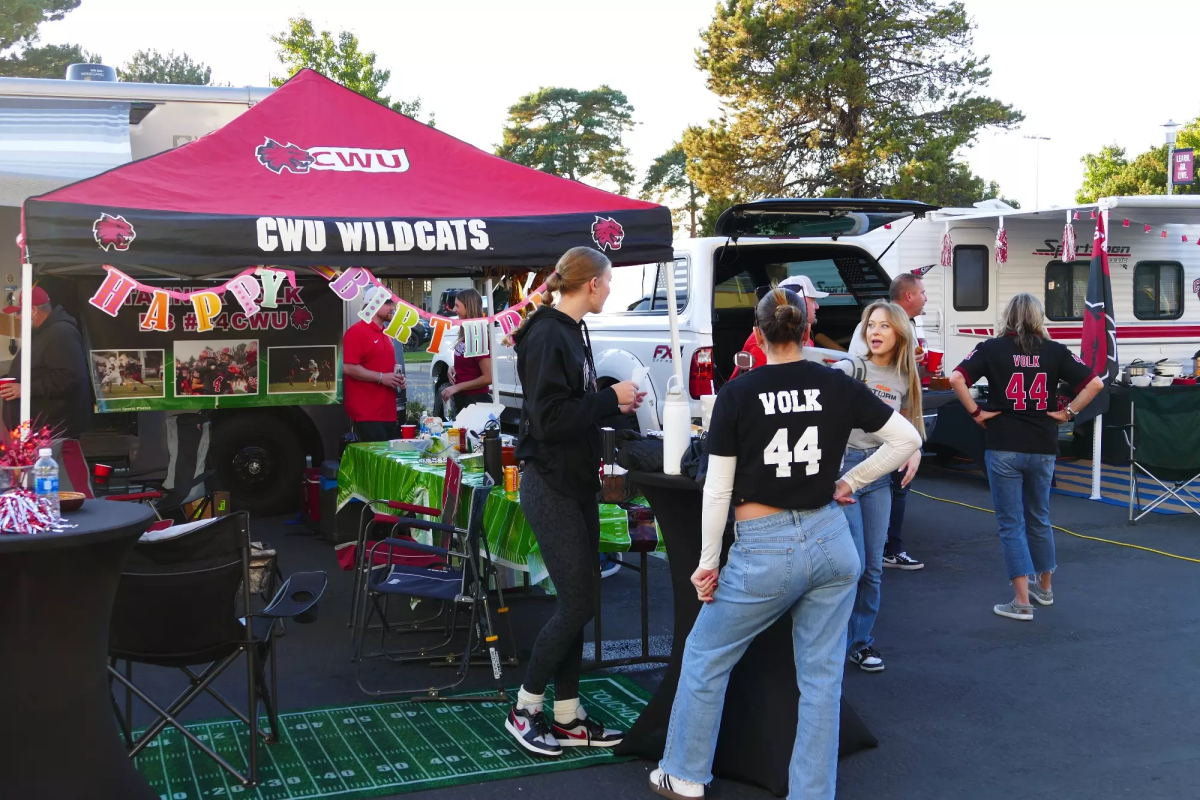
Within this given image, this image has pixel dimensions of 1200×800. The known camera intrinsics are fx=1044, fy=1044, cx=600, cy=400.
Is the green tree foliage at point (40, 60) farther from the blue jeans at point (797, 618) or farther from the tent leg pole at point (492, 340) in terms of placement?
the blue jeans at point (797, 618)

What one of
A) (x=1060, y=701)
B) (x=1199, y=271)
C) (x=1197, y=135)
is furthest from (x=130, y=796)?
(x=1197, y=135)

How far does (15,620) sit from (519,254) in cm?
302

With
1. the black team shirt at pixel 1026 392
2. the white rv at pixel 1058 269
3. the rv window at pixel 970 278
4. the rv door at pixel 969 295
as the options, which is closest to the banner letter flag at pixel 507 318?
the black team shirt at pixel 1026 392

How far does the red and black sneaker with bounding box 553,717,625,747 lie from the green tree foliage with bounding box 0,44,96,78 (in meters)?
33.2

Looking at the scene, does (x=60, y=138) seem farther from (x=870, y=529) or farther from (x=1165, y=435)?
(x=1165, y=435)

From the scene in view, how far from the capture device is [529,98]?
5025 centimetres

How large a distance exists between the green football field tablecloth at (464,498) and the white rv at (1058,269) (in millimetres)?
5482

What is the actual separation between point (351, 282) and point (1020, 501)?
12.2ft

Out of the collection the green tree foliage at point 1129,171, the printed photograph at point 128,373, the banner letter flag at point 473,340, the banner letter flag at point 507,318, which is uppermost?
the green tree foliage at point 1129,171

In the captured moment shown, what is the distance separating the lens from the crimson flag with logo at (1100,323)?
28.9 ft

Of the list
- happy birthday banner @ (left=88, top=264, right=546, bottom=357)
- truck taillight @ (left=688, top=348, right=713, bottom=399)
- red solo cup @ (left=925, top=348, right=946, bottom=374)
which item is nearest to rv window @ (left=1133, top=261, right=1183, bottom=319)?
red solo cup @ (left=925, top=348, right=946, bottom=374)

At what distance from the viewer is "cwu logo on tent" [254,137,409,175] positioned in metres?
5.60

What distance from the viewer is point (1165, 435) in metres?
7.88

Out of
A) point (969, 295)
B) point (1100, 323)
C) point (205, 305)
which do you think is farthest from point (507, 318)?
point (969, 295)
